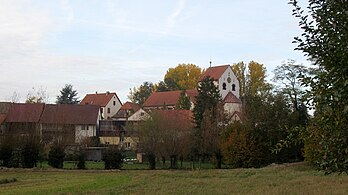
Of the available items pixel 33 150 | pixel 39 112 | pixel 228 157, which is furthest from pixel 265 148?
pixel 39 112

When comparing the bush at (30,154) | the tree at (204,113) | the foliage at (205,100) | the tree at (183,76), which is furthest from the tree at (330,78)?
the tree at (183,76)

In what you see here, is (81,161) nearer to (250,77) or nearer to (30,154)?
(30,154)

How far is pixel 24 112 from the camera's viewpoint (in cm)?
7525

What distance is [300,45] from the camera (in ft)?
17.9

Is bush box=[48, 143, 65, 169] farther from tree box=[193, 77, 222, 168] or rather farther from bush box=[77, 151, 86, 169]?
tree box=[193, 77, 222, 168]

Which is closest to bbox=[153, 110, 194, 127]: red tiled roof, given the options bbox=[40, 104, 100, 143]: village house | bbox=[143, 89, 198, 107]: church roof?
bbox=[40, 104, 100, 143]: village house

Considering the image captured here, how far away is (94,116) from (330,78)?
77.7 metres

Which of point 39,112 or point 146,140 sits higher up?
point 39,112

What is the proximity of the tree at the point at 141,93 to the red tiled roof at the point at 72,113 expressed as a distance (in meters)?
46.6

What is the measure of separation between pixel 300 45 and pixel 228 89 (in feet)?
328

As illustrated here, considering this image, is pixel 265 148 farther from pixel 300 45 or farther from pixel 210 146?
pixel 300 45

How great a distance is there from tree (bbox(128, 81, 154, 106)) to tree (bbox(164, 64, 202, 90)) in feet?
29.6

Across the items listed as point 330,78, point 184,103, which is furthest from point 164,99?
point 330,78

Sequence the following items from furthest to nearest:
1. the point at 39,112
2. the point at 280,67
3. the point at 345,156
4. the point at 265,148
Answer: the point at 39,112, the point at 280,67, the point at 265,148, the point at 345,156
